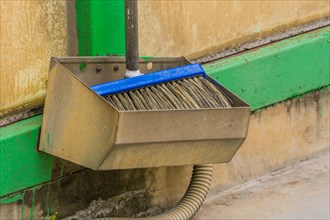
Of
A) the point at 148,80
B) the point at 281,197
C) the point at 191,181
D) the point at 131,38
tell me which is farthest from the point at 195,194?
the point at 131,38

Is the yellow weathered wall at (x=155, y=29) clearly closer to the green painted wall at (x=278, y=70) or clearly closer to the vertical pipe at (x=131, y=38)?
the green painted wall at (x=278, y=70)

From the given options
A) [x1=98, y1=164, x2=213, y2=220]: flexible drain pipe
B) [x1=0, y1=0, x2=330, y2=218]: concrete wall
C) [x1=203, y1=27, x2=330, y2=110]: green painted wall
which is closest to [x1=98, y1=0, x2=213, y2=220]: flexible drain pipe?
[x1=98, y1=164, x2=213, y2=220]: flexible drain pipe

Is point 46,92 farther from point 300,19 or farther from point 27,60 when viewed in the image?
point 300,19

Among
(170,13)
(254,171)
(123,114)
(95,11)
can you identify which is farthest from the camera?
(254,171)

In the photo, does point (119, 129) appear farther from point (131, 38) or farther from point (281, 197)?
point (281, 197)

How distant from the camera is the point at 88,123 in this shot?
2.57m

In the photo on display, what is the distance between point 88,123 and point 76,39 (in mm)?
434

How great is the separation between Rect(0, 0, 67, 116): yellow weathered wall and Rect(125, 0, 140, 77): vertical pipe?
244 mm

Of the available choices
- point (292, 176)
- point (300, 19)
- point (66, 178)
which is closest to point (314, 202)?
point (292, 176)

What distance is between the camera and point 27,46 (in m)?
2.79

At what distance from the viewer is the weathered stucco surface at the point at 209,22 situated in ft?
10.0

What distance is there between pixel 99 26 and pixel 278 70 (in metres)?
0.83

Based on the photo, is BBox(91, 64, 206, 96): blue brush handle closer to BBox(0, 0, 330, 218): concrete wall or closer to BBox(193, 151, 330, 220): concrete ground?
BBox(0, 0, 330, 218): concrete wall

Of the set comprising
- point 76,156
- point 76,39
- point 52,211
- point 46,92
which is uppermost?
point 76,39
